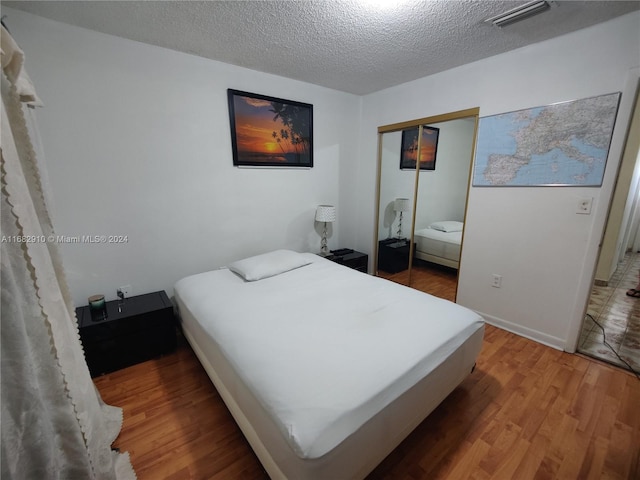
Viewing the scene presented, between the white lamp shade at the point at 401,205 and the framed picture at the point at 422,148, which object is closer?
the framed picture at the point at 422,148

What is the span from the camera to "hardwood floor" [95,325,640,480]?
129 cm

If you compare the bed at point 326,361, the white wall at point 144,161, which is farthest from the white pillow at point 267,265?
the white wall at point 144,161

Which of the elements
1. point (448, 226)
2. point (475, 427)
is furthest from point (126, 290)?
point (448, 226)

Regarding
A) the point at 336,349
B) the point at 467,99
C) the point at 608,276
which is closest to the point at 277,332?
the point at 336,349

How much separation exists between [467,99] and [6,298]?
10.3 feet

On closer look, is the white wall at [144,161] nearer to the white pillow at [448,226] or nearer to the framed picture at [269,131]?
the framed picture at [269,131]

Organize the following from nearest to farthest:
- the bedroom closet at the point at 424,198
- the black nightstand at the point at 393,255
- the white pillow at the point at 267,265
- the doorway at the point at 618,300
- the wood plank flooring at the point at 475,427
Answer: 1. the wood plank flooring at the point at 475,427
2. the doorway at the point at 618,300
3. the white pillow at the point at 267,265
4. the bedroom closet at the point at 424,198
5. the black nightstand at the point at 393,255

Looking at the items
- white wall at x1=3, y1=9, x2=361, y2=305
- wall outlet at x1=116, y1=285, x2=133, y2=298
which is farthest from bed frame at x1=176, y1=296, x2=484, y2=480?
white wall at x1=3, y1=9, x2=361, y2=305

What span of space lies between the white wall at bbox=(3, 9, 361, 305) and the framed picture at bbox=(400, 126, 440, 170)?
3.87 feet

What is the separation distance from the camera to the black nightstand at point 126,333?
6.02ft

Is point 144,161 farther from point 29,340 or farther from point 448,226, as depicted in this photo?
point 448,226

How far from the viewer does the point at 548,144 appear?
204 cm

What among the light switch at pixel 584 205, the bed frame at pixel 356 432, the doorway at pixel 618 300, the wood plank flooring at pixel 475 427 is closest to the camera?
the bed frame at pixel 356 432

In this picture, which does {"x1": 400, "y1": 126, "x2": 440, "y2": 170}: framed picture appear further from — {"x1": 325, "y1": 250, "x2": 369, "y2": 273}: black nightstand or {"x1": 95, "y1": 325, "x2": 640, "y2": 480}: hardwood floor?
{"x1": 95, "y1": 325, "x2": 640, "y2": 480}: hardwood floor
